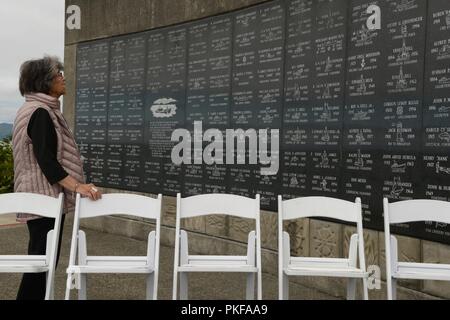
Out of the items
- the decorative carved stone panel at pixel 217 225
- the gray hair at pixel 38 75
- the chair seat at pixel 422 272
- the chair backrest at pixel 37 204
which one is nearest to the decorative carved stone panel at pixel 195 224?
the decorative carved stone panel at pixel 217 225

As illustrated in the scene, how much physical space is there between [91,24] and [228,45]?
3110mm

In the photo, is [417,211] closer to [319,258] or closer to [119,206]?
[319,258]

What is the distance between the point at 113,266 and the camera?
139 inches

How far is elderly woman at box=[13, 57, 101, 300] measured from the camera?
3.68 m

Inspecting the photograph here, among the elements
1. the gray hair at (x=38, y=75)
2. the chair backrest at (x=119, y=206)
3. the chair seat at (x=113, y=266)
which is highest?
the gray hair at (x=38, y=75)

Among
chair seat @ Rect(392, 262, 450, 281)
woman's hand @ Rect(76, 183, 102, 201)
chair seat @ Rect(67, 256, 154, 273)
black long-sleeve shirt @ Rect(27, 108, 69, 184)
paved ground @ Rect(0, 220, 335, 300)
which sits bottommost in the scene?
paved ground @ Rect(0, 220, 335, 300)

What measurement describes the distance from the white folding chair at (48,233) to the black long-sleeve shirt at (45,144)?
152mm

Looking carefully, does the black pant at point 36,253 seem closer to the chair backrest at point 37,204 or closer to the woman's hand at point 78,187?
the chair backrest at point 37,204

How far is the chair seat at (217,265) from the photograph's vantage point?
11.5 feet

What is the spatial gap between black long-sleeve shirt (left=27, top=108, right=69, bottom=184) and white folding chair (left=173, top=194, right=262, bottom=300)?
2.75 feet
